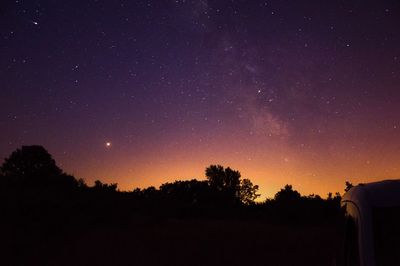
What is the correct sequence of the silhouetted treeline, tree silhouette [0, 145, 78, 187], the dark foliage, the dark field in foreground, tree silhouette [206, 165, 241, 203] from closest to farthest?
1. the dark field in foreground
2. the dark foliage
3. the silhouetted treeline
4. tree silhouette [0, 145, 78, 187]
5. tree silhouette [206, 165, 241, 203]

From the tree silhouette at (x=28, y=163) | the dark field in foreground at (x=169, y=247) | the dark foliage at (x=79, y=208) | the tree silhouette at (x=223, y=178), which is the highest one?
the tree silhouette at (x=223, y=178)

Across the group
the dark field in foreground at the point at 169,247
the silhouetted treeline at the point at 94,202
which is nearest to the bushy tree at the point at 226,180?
the silhouetted treeline at the point at 94,202

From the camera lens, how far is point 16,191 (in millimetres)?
19953

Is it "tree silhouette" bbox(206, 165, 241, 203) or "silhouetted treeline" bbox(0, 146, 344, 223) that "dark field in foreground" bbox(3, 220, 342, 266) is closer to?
"silhouetted treeline" bbox(0, 146, 344, 223)

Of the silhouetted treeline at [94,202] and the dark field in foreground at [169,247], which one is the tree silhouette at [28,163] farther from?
the dark field in foreground at [169,247]

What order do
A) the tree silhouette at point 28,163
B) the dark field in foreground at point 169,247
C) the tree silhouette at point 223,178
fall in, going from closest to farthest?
the dark field in foreground at point 169,247 → the tree silhouette at point 28,163 → the tree silhouette at point 223,178

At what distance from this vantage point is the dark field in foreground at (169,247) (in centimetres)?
1361

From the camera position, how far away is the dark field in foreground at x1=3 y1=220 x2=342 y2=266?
13609mm

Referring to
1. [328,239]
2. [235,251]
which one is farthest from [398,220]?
[328,239]

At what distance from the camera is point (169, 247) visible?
15844mm

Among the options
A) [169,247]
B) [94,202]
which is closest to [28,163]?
[94,202]

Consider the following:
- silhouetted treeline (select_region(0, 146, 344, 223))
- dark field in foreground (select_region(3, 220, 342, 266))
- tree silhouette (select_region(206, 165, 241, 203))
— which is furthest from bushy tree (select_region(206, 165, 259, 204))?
dark field in foreground (select_region(3, 220, 342, 266))

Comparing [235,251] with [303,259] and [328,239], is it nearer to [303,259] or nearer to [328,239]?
[303,259]

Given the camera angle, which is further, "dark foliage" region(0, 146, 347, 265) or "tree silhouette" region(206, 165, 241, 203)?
"tree silhouette" region(206, 165, 241, 203)
